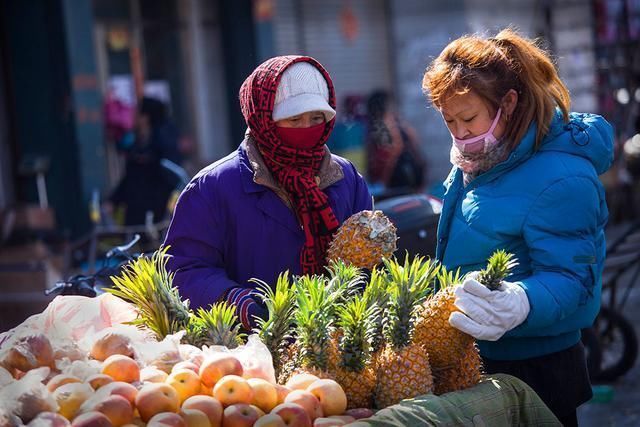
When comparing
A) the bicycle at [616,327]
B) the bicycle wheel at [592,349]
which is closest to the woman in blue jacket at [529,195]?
the bicycle wheel at [592,349]

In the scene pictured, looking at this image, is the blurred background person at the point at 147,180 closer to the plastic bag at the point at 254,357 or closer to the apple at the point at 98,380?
the plastic bag at the point at 254,357

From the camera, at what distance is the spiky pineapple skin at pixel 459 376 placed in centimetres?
319

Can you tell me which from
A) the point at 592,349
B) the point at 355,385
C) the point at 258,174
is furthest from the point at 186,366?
the point at 592,349

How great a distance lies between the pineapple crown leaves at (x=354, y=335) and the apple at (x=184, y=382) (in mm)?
447

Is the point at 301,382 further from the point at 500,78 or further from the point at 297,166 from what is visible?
the point at 500,78

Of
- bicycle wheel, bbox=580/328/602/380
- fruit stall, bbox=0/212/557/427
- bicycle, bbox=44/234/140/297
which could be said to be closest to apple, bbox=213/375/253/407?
fruit stall, bbox=0/212/557/427

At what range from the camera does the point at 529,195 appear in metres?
3.35

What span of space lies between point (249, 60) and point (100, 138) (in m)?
2.91

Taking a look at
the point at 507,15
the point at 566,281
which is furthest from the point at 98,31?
the point at 566,281

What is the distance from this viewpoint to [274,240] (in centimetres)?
377

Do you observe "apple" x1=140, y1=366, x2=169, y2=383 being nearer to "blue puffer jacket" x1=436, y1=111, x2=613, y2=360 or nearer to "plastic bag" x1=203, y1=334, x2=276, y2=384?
"plastic bag" x1=203, y1=334, x2=276, y2=384

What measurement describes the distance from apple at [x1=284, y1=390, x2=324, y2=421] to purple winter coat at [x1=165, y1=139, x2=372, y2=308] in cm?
89

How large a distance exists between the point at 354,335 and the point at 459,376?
1.22ft

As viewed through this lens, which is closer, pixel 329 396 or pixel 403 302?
pixel 329 396
